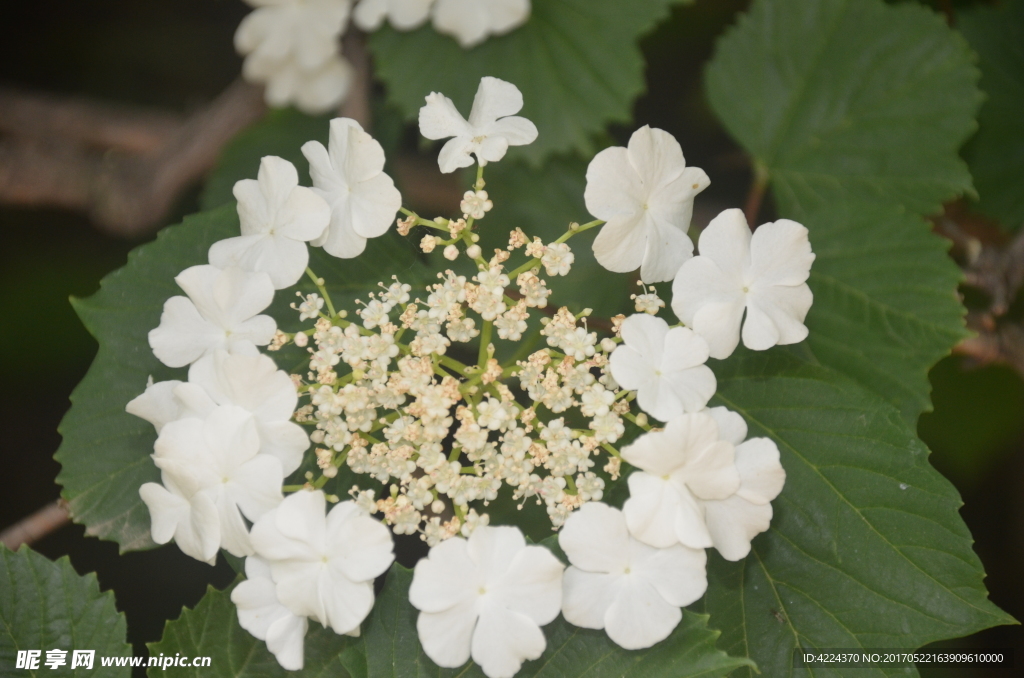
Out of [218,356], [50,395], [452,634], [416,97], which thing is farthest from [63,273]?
[452,634]

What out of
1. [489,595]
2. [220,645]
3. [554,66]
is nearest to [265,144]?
[554,66]

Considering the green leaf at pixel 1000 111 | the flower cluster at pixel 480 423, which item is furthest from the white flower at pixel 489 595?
the green leaf at pixel 1000 111

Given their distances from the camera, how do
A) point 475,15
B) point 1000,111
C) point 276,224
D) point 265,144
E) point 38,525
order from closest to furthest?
point 276,224 → point 38,525 → point 475,15 → point 1000,111 → point 265,144

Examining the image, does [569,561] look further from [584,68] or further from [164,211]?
[164,211]

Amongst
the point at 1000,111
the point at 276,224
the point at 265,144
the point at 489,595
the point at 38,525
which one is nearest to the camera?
the point at 489,595

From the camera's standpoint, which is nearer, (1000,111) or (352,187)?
(352,187)

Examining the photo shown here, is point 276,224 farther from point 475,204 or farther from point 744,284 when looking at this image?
point 744,284
